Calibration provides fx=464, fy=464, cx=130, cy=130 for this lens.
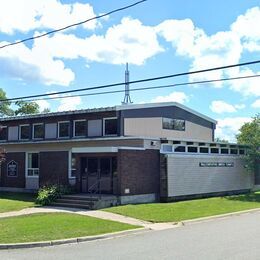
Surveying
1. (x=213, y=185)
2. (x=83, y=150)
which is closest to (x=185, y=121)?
(x=213, y=185)

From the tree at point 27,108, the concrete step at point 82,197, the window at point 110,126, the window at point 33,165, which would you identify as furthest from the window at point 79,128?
the tree at point 27,108

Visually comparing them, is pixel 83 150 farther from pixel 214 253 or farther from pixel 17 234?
pixel 214 253

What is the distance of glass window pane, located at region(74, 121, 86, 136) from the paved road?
13.7 meters

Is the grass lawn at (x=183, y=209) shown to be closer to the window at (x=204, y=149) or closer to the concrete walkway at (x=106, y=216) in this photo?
the concrete walkway at (x=106, y=216)

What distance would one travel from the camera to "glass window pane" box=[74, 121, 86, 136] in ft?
93.6

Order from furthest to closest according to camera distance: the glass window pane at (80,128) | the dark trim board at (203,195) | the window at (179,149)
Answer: the glass window pane at (80,128)
the window at (179,149)
the dark trim board at (203,195)

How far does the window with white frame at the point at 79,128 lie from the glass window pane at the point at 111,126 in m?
1.78

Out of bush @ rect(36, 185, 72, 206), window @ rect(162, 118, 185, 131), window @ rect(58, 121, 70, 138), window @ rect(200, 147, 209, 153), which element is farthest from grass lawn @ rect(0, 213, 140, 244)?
window @ rect(162, 118, 185, 131)

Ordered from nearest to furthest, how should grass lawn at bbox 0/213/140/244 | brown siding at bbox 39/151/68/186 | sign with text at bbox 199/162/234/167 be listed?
grass lawn at bbox 0/213/140/244 → brown siding at bbox 39/151/68/186 → sign with text at bbox 199/162/234/167

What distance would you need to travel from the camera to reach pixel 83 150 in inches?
986

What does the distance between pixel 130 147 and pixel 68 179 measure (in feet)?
17.4

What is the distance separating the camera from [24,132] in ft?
106

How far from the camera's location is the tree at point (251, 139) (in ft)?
102

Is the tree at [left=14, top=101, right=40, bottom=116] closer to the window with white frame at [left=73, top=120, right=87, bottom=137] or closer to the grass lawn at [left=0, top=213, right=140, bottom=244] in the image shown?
the window with white frame at [left=73, top=120, right=87, bottom=137]
